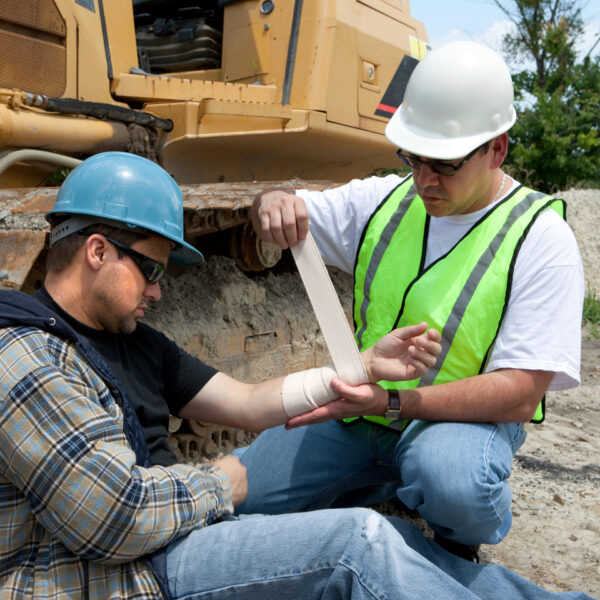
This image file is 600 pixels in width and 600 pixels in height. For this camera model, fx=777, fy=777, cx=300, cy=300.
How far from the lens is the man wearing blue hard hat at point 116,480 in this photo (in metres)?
1.66

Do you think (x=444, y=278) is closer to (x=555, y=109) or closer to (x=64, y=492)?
(x=64, y=492)

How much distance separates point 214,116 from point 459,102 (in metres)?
1.96

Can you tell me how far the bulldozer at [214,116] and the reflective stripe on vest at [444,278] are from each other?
2.51 ft

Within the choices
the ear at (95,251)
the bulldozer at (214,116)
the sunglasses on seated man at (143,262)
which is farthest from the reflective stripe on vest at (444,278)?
the ear at (95,251)

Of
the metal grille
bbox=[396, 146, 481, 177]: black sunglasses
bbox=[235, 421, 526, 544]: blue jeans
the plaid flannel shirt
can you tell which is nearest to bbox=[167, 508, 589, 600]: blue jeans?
the plaid flannel shirt

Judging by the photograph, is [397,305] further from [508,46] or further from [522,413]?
[508,46]

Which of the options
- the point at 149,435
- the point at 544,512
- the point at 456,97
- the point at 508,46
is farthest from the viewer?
the point at 508,46

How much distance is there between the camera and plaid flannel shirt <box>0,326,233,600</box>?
5.39 feet

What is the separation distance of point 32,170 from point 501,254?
7.80ft

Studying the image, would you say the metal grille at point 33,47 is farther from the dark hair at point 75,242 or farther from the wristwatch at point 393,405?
the wristwatch at point 393,405

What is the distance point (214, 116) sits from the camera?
13.9 feet

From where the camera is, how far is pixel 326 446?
112 inches

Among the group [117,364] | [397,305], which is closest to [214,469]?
[117,364]

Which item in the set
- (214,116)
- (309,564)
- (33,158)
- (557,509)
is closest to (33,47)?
(33,158)
